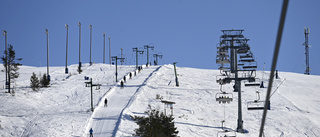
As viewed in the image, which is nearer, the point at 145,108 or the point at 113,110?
the point at 113,110

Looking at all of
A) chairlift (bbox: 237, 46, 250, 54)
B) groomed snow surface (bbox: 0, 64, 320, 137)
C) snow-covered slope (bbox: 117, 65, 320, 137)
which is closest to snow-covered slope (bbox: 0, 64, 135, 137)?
groomed snow surface (bbox: 0, 64, 320, 137)

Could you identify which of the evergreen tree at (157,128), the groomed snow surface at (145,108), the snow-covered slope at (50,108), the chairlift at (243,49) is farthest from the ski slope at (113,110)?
the chairlift at (243,49)

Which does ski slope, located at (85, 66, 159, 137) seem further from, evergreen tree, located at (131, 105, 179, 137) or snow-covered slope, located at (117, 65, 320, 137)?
evergreen tree, located at (131, 105, 179, 137)

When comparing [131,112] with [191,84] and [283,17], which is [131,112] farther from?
[283,17]

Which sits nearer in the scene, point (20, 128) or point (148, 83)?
point (20, 128)

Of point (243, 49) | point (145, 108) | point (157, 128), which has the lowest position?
point (145, 108)

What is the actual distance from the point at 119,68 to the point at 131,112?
48.9 m

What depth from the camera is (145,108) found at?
4456cm

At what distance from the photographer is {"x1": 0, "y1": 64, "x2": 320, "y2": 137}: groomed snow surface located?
3678cm

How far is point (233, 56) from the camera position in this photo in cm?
3928

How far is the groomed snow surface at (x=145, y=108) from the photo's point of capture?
3678 cm

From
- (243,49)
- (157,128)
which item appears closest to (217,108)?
(243,49)

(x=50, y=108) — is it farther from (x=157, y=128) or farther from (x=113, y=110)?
(x=157, y=128)

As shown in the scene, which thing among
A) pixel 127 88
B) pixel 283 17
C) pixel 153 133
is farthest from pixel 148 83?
pixel 283 17
